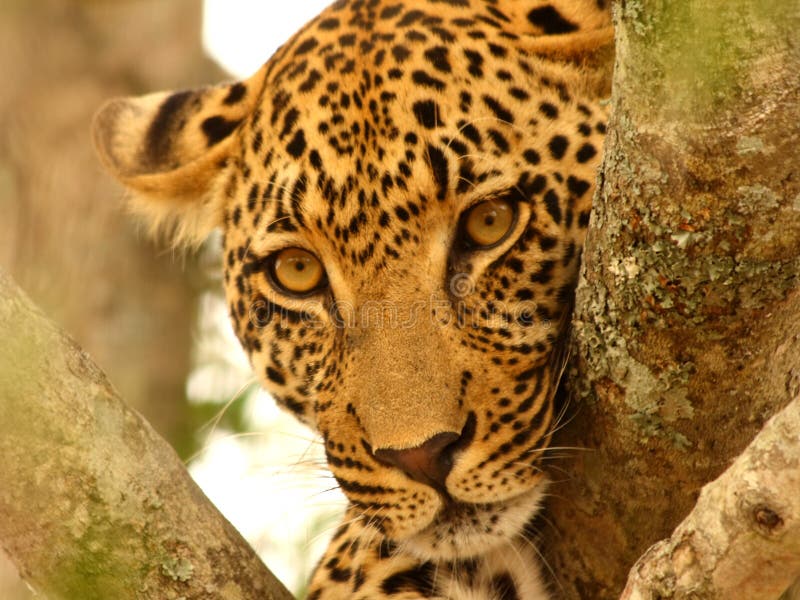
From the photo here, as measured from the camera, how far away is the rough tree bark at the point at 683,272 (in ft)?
9.14

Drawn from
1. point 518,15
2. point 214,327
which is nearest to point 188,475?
point 518,15

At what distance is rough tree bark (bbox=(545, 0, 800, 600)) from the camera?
2.79 meters

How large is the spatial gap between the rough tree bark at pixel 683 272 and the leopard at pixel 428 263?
31cm

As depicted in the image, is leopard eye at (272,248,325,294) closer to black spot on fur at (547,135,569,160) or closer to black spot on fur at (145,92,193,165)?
black spot on fur at (547,135,569,160)

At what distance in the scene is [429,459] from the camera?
12.5ft

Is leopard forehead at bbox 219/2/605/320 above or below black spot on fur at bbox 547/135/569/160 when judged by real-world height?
above

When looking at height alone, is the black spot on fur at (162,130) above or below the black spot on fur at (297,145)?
above

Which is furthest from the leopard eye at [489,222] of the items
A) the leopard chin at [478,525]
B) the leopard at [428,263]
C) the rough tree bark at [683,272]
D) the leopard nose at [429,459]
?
the leopard chin at [478,525]

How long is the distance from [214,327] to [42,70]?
1.89 m

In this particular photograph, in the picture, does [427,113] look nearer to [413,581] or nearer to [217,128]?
[217,128]

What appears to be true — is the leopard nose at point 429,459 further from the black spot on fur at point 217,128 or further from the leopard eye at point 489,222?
the black spot on fur at point 217,128

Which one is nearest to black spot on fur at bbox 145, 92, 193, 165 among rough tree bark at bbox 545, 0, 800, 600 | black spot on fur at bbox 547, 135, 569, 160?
black spot on fur at bbox 547, 135, 569, 160

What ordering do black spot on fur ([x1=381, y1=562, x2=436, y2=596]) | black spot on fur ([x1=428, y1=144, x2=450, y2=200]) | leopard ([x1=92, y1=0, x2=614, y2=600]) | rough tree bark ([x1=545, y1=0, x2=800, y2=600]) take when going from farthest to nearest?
black spot on fur ([x1=381, y1=562, x2=436, y2=596])
black spot on fur ([x1=428, y1=144, x2=450, y2=200])
leopard ([x1=92, y1=0, x2=614, y2=600])
rough tree bark ([x1=545, y1=0, x2=800, y2=600])

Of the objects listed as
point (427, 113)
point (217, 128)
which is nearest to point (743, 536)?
point (427, 113)
